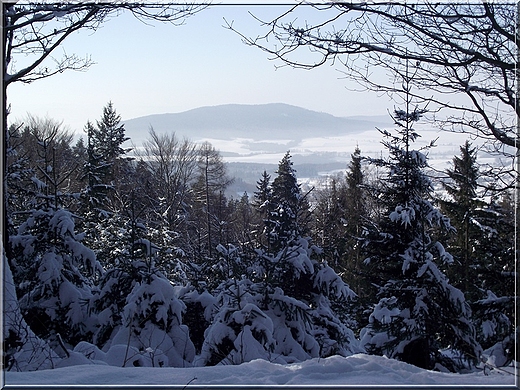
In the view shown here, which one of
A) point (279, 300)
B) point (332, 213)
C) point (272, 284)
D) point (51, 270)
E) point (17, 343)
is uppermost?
point (332, 213)

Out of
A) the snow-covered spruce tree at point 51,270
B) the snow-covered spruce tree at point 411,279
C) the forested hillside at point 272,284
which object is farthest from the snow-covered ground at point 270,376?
the snow-covered spruce tree at point 411,279

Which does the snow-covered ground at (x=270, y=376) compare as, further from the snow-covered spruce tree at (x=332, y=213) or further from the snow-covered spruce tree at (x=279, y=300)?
the snow-covered spruce tree at (x=332, y=213)

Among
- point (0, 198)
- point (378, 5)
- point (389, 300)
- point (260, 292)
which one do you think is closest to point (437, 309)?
point (389, 300)

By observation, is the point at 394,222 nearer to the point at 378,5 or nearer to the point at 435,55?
the point at 435,55

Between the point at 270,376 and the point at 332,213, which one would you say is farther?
the point at 332,213

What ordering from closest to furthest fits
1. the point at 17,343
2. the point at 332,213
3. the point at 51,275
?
the point at 17,343 < the point at 51,275 < the point at 332,213

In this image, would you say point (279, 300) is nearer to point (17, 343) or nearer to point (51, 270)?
point (17, 343)

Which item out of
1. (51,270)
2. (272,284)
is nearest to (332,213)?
(272,284)

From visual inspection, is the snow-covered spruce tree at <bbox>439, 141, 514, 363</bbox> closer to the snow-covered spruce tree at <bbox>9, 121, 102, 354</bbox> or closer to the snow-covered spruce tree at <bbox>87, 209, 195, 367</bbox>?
the snow-covered spruce tree at <bbox>87, 209, 195, 367</bbox>
